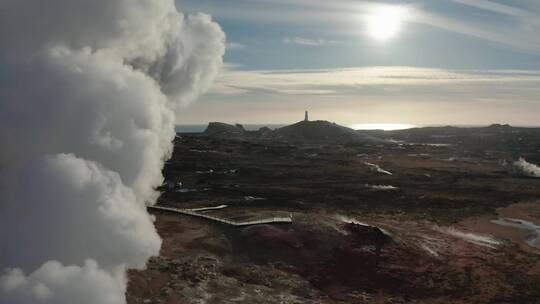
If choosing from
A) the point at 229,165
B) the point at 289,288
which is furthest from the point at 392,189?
the point at 289,288

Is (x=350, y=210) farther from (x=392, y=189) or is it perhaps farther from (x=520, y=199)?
(x=520, y=199)

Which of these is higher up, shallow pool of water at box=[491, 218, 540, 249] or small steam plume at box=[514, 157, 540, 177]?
small steam plume at box=[514, 157, 540, 177]

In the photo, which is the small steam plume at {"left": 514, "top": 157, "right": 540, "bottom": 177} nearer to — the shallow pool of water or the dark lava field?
the dark lava field

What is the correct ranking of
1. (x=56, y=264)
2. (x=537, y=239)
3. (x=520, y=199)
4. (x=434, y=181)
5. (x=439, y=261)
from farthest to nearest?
(x=434, y=181) < (x=520, y=199) < (x=537, y=239) < (x=439, y=261) < (x=56, y=264)

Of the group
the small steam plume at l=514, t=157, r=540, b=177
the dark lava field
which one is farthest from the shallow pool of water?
the small steam plume at l=514, t=157, r=540, b=177

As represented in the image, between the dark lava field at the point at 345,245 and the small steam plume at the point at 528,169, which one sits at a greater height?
the small steam plume at the point at 528,169

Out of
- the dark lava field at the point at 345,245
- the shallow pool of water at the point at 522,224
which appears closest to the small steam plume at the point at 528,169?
the dark lava field at the point at 345,245

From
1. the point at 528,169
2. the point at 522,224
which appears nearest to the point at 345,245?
the point at 522,224

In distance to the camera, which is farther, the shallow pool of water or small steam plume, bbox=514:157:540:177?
small steam plume, bbox=514:157:540:177

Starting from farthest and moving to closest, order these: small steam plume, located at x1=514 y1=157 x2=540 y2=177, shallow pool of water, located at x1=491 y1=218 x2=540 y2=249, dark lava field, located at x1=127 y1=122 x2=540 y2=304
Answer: small steam plume, located at x1=514 y1=157 x2=540 y2=177
shallow pool of water, located at x1=491 y1=218 x2=540 y2=249
dark lava field, located at x1=127 y1=122 x2=540 y2=304

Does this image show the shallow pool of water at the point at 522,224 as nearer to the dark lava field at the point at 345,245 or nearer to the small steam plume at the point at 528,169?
the dark lava field at the point at 345,245

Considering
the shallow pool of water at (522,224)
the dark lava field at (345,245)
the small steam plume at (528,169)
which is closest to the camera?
the dark lava field at (345,245)
